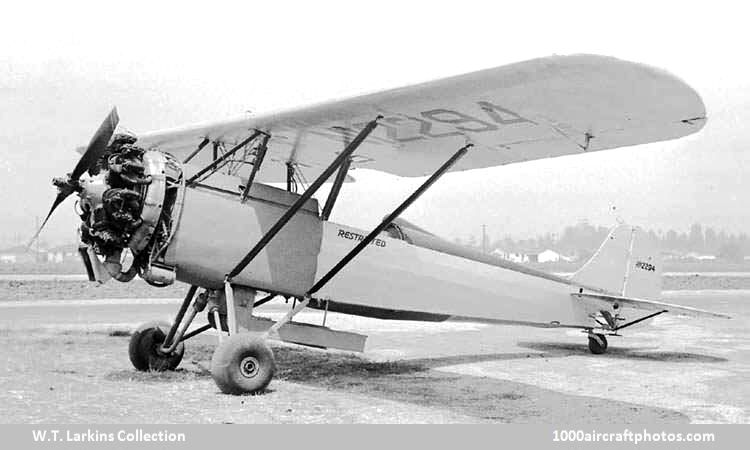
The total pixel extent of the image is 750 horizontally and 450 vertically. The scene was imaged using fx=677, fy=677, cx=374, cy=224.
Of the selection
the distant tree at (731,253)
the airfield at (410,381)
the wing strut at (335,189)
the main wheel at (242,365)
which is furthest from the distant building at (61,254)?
the distant tree at (731,253)

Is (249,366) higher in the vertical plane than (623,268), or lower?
lower

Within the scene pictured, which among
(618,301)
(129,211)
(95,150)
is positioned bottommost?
(618,301)

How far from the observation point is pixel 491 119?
704 cm

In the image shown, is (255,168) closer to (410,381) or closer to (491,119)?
(491,119)

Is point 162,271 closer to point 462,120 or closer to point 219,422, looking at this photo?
point 219,422

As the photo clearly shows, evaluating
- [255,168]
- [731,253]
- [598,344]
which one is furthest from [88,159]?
[731,253]

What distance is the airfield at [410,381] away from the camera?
5.94 metres

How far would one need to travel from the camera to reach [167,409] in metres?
5.89

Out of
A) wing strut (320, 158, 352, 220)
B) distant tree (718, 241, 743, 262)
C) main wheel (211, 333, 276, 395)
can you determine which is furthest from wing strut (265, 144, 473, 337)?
distant tree (718, 241, 743, 262)

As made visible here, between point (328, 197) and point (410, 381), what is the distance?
95.0 inches

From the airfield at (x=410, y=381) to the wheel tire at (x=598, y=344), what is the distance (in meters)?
0.25

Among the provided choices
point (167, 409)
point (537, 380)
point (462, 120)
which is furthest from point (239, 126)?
point (537, 380)

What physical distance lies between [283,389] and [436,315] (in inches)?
103

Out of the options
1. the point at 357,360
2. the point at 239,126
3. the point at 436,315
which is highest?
the point at 239,126
